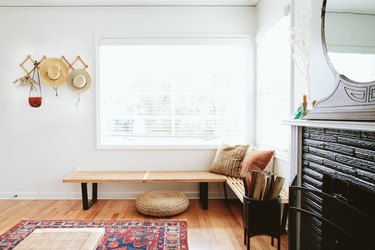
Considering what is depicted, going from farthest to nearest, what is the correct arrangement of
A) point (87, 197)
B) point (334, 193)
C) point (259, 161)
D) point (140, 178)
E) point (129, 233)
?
1. point (87, 197)
2. point (140, 178)
3. point (259, 161)
4. point (129, 233)
5. point (334, 193)

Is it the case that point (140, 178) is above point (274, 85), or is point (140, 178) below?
below

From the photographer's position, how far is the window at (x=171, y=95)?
366 centimetres

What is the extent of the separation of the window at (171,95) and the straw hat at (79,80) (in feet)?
0.63

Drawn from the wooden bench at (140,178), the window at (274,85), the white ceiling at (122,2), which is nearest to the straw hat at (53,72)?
the white ceiling at (122,2)

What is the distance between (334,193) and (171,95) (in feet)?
8.30

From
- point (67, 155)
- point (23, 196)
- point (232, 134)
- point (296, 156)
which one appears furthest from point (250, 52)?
point (23, 196)

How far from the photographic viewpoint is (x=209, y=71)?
369cm

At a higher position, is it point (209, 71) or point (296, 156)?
point (209, 71)

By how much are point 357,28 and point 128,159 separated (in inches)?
118

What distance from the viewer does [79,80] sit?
3.49m

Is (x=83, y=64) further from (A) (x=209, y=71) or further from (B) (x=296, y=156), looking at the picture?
(B) (x=296, y=156)

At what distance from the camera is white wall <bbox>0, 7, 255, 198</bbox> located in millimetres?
3582

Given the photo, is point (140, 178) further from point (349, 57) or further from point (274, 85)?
point (349, 57)

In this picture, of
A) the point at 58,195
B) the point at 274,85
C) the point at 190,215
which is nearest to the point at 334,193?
the point at 274,85
